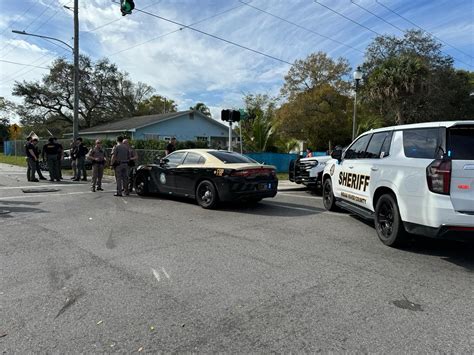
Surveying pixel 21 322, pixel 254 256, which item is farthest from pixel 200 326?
pixel 254 256

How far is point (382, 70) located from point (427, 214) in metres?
22.4

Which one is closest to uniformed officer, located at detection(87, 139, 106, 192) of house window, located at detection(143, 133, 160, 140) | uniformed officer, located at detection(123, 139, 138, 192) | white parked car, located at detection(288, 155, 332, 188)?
uniformed officer, located at detection(123, 139, 138, 192)

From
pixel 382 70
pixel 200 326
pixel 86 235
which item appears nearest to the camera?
pixel 200 326

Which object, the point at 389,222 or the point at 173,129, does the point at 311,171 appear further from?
the point at 173,129

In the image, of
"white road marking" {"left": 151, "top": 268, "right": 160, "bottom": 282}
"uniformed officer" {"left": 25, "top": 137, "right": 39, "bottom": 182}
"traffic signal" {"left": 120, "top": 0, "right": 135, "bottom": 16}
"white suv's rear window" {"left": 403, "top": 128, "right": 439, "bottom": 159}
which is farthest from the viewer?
"uniformed officer" {"left": 25, "top": 137, "right": 39, "bottom": 182}

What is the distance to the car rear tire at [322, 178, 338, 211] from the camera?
870cm

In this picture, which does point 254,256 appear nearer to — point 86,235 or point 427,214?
point 427,214

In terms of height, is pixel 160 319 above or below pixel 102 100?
below

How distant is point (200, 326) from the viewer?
3.21 m

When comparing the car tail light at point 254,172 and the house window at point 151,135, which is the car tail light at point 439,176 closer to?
the car tail light at point 254,172

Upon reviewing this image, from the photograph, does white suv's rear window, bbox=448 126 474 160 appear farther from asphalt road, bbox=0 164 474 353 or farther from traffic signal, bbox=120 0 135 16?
traffic signal, bbox=120 0 135 16

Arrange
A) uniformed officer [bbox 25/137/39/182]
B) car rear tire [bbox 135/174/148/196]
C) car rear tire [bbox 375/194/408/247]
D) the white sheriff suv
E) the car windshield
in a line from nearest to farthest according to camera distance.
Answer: the white sheriff suv → car rear tire [bbox 375/194/408/247] → the car windshield → car rear tire [bbox 135/174/148/196] → uniformed officer [bbox 25/137/39/182]

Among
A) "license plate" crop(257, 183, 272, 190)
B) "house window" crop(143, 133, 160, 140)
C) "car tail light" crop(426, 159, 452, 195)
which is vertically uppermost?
"house window" crop(143, 133, 160, 140)

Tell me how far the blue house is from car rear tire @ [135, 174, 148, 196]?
2037 cm
